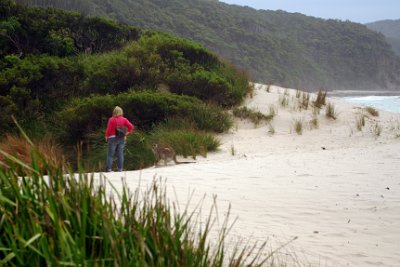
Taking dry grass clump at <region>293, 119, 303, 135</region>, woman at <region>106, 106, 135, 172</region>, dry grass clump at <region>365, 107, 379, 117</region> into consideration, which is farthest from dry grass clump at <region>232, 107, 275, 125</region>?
woman at <region>106, 106, 135, 172</region>

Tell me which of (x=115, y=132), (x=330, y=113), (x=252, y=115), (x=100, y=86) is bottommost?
(x=115, y=132)

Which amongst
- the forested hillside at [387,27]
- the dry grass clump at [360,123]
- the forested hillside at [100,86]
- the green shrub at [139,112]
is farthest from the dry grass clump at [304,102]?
the forested hillside at [387,27]

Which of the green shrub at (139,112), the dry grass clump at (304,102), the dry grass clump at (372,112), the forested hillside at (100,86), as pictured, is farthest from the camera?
the dry grass clump at (372,112)

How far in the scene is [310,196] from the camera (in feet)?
19.4

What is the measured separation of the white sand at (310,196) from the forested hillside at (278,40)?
31988 millimetres

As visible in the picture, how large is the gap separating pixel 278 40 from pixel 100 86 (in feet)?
181

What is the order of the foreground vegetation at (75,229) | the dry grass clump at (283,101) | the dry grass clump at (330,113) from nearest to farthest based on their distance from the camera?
the foreground vegetation at (75,229)
the dry grass clump at (330,113)
the dry grass clump at (283,101)

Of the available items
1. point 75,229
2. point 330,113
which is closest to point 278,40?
point 330,113

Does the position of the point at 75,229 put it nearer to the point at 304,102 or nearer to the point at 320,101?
the point at 304,102

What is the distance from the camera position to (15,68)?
13.8 meters

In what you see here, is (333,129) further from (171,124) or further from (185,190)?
(185,190)

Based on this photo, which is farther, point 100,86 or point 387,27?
point 387,27

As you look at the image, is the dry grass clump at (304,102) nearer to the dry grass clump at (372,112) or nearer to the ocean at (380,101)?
the dry grass clump at (372,112)

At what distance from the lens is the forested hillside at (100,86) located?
1177 centimetres
